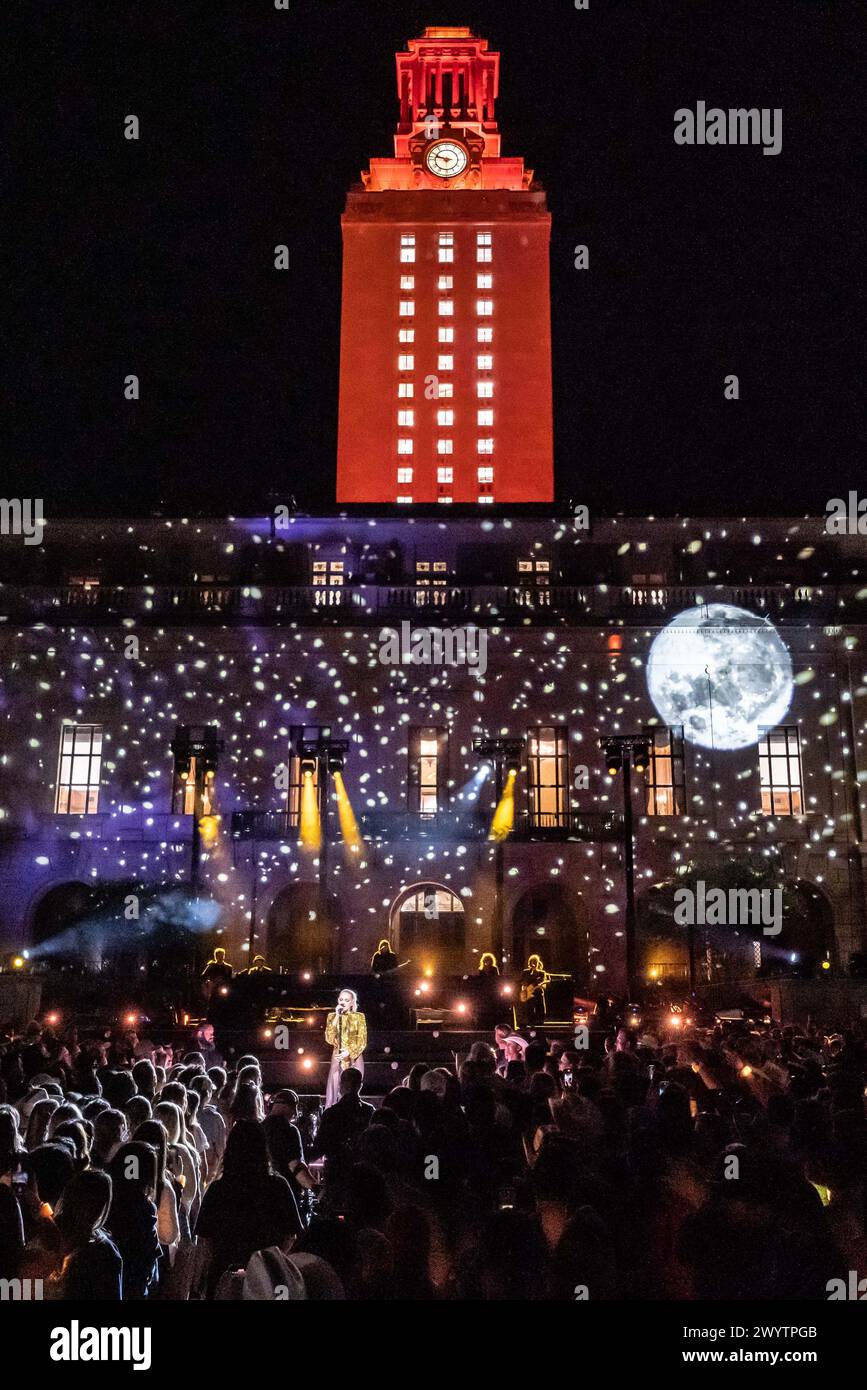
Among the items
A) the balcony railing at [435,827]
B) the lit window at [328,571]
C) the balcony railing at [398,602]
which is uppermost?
the lit window at [328,571]

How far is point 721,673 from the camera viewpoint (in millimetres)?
32344

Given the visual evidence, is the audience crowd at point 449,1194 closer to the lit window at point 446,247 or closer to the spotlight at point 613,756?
the spotlight at point 613,756

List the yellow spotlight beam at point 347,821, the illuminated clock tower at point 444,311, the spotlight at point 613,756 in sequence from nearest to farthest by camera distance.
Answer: the spotlight at point 613,756 → the yellow spotlight beam at point 347,821 → the illuminated clock tower at point 444,311

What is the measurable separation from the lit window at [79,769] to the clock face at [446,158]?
47.0 m

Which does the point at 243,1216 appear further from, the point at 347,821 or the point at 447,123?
the point at 447,123

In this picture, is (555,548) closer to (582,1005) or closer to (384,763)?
(384,763)

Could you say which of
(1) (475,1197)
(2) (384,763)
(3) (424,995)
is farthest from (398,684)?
(1) (475,1197)

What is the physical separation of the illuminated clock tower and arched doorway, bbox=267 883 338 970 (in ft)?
109

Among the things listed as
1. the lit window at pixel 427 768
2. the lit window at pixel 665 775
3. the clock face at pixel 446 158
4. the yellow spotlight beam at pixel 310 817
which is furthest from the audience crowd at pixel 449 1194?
the clock face at pixel 446 158

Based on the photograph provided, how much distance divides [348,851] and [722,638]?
1285 centimetres

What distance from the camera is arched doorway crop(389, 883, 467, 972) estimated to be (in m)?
31.1

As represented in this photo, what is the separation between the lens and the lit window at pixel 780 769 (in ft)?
105

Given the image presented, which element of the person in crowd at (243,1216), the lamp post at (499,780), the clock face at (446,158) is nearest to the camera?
the person in crowd at (243,1216)
